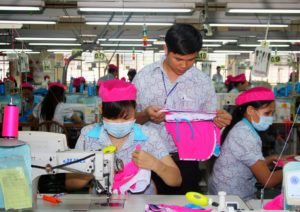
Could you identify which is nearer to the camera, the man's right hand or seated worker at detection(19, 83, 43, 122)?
the man's right hand

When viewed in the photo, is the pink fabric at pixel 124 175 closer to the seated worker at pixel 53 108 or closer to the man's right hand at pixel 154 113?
the man's right hand at pixel 154 113

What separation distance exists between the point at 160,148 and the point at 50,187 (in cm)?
277

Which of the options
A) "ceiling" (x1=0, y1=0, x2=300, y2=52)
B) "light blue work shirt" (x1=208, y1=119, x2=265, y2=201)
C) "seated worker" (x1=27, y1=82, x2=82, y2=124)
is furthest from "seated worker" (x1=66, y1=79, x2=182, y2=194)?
"seated worker" (x1=27, y1=82, x2=82, y2=124)

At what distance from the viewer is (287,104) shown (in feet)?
19.6

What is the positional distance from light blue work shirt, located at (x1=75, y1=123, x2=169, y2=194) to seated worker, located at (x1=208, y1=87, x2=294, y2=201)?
570 mm

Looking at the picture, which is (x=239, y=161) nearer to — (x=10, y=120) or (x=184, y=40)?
(x=184, y=40)

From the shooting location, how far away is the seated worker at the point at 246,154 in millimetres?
2278

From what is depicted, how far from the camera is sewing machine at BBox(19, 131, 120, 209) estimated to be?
1.58 meters

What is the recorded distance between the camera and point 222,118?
87.2 inches

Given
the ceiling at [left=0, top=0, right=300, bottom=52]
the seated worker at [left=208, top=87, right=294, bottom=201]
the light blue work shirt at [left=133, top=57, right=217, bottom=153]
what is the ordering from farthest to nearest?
1. the ceiling at [left=0, top=0, right=300, bottom=52]
2. the light blue work shirt at [left=133, top=57, right=217, bottom=153]
3. the seated worker at [left=208, top=87, right=294, bottom=201]

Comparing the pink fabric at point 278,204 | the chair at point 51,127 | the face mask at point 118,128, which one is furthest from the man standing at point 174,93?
the chair at point 51,127

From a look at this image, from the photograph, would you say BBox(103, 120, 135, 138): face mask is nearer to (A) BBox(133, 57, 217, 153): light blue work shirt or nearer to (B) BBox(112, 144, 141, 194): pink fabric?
(B) BBox(112, 144, 141, 194): pink fabric

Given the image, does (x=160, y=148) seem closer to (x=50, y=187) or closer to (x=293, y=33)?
(x=50, y=187)

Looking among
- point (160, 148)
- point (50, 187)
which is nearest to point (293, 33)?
point (50, 187)
